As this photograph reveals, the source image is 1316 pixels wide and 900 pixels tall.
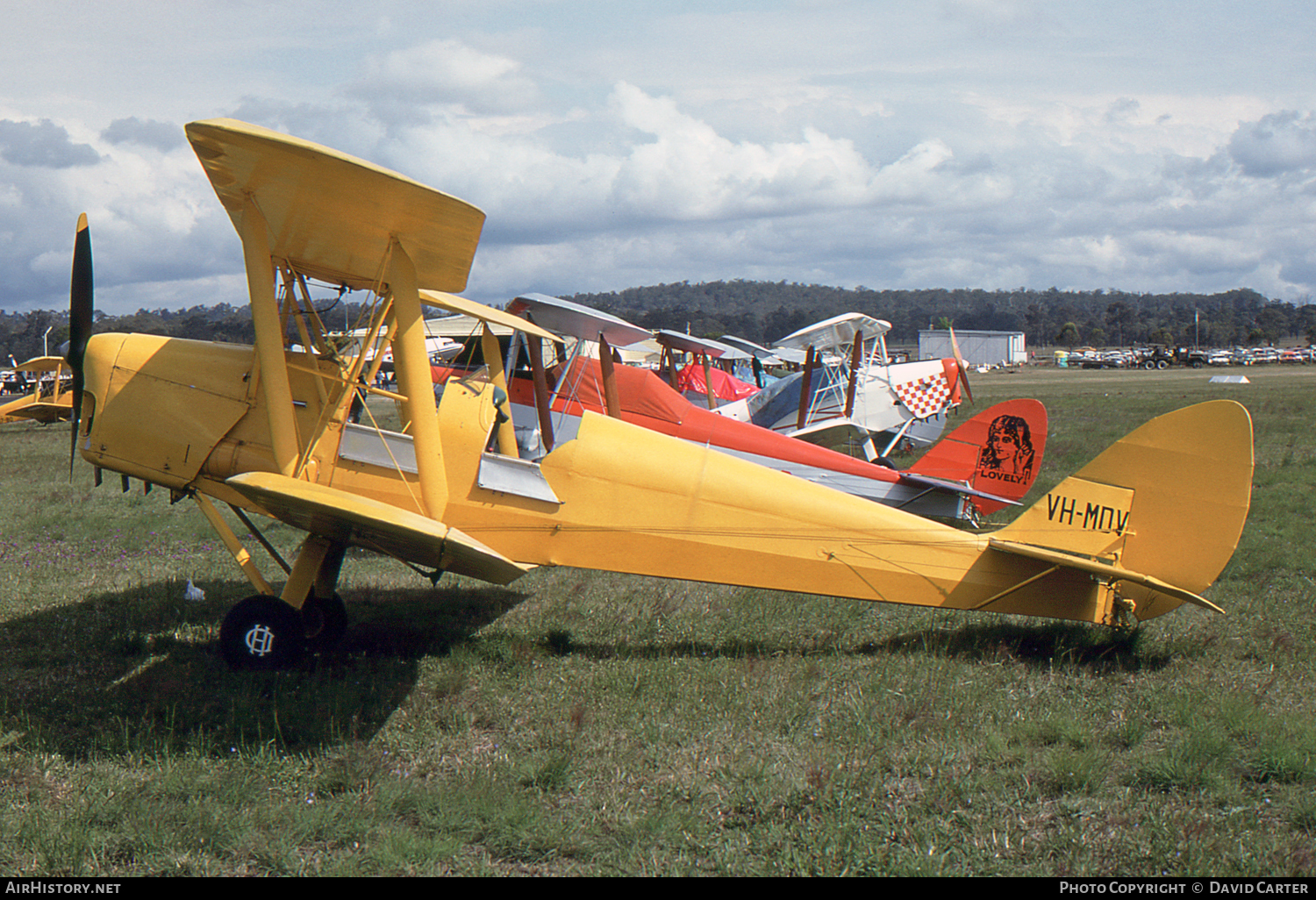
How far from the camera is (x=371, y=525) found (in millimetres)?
4031

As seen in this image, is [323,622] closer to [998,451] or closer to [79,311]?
[79,311]

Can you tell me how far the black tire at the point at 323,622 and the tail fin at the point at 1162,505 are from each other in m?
4.21

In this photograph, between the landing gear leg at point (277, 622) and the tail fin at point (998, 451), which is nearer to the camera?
the landing gear leg at point (277, 622)

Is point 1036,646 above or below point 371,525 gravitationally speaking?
below

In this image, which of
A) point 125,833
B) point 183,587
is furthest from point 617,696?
point 183,587

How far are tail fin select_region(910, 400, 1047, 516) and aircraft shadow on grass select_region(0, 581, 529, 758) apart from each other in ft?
19.9

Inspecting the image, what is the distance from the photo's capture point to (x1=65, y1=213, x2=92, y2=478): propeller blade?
507 cm

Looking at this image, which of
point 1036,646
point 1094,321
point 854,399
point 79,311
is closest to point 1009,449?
point 854,399

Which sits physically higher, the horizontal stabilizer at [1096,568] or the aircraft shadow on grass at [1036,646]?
the horizontal stabilizer at [1096,568]

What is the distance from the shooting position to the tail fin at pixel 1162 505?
15.6 ft

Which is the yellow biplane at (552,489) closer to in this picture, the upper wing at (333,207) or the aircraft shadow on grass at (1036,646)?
the upper wing at (333,207)

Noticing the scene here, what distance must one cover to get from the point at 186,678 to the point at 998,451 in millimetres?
8769

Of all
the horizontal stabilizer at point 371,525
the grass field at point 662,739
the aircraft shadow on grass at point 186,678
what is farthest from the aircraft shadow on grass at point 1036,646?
the aircraft shadow on grass at point 186,678

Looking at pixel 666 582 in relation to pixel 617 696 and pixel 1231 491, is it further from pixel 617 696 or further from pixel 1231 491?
pixel 1231 491
